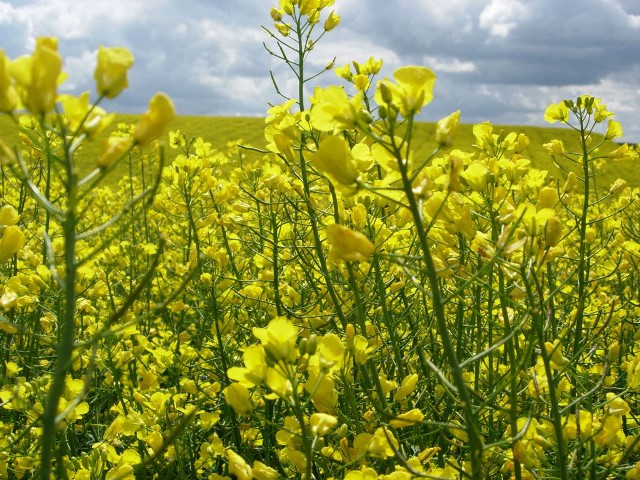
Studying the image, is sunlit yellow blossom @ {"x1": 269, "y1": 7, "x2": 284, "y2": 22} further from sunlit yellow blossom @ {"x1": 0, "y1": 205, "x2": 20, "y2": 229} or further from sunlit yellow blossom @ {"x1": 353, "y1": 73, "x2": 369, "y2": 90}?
sunlit yellow blossom @ {"x1": 0, "y1": 205, "x2": 20, "y2": 229}

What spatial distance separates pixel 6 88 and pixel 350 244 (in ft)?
2.18

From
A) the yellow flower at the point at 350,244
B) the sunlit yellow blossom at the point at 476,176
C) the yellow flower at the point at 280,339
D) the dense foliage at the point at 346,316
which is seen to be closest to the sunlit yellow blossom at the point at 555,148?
the dense foliage at the point at 346,316

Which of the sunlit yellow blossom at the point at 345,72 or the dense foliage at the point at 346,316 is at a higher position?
the sunlit yellow blossom at the point at 345,72

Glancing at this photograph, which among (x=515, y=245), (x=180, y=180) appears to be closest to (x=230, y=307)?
(x=180, y=180)

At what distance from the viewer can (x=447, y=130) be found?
126cm

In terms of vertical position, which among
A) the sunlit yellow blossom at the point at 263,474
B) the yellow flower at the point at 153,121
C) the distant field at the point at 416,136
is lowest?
the sunlit yellow blossom at the point at 263,474

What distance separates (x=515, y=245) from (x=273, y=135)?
48.5 inches

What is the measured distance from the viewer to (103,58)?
1.07 metres

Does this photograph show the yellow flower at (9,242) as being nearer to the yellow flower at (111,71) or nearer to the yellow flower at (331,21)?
the yellow flower at (111,71)

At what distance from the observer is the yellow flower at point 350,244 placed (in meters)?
1.16

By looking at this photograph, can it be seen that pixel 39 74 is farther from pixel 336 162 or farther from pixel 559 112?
pixel 559 112

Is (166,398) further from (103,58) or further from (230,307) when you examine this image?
(103,58)

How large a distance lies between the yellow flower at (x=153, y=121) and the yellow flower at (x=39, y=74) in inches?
6.0

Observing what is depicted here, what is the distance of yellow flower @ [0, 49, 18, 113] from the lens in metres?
0.98
